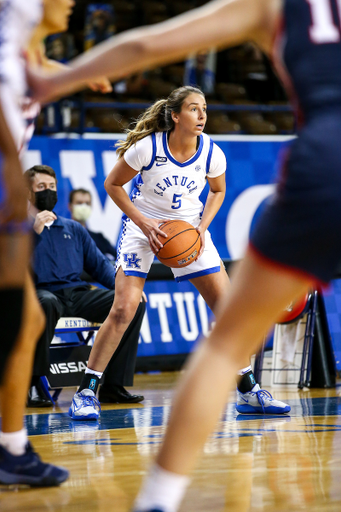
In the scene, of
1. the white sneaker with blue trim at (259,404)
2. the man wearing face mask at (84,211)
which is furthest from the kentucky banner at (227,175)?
the white sneaker with blue trim at (259,404)

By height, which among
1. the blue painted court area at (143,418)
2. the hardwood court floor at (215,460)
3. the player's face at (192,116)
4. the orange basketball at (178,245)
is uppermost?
the player's face at (192,116)

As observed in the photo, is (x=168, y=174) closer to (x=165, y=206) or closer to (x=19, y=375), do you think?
(x=165, y=206)

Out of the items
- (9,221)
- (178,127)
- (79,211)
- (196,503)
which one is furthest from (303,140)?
(79,211)

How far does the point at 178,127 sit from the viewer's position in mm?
4578

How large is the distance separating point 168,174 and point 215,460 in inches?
86.4

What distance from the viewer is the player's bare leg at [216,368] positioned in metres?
1.71

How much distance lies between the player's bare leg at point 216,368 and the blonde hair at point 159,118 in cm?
298

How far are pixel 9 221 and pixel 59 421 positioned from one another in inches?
108

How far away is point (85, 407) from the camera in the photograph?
4.39m

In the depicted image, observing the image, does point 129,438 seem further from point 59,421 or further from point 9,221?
point 9,221

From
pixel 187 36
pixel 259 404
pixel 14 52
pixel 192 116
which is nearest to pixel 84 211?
pixel 192 116

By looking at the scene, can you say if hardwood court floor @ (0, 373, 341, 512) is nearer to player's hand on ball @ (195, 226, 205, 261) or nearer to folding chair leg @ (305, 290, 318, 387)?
player's hand on ball @ (195, 226, 205, 261)

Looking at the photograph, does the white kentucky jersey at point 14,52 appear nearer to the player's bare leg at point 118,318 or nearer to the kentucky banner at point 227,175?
the player's bare leg at point 118,318

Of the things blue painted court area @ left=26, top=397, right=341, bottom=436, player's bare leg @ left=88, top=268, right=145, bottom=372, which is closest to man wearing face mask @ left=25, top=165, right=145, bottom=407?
blue painted court area @ left=26, top=397, right=341, bottom=436
